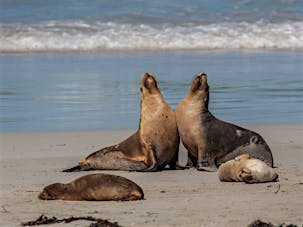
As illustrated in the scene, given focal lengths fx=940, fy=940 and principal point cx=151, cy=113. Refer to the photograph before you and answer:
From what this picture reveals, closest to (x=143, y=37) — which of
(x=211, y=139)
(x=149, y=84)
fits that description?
(x=149, y=84)

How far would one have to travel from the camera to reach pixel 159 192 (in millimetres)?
6312

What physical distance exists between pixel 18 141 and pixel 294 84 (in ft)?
17.3

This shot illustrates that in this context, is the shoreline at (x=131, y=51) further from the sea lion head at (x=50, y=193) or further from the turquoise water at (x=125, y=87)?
the sea lion head at (x=50, y=193)

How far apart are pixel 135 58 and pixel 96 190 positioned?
11802 mm

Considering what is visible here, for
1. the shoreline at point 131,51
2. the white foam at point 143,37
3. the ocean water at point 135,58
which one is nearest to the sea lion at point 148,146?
the ocean water at point 135,58

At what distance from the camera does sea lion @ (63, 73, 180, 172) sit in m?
7.64

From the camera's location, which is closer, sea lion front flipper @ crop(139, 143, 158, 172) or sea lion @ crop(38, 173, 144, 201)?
sea lion @ crop(38, 173, 144, 201)

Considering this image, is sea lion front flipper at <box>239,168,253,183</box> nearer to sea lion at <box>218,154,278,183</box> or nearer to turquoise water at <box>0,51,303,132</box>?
sea lion at <box>218,154,278,183</box>

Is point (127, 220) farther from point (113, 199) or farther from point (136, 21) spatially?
point (136, 21)

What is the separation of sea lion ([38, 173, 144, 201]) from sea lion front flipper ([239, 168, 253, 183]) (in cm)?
96

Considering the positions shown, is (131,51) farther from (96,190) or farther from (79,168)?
(96,190)

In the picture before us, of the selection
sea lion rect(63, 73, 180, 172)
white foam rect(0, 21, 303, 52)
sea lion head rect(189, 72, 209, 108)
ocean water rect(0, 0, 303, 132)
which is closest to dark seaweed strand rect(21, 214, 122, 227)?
sea lion rect(63, 73, 180, 172)

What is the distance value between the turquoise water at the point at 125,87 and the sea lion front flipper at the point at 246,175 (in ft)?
10.8

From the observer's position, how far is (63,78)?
1387 centimetres
